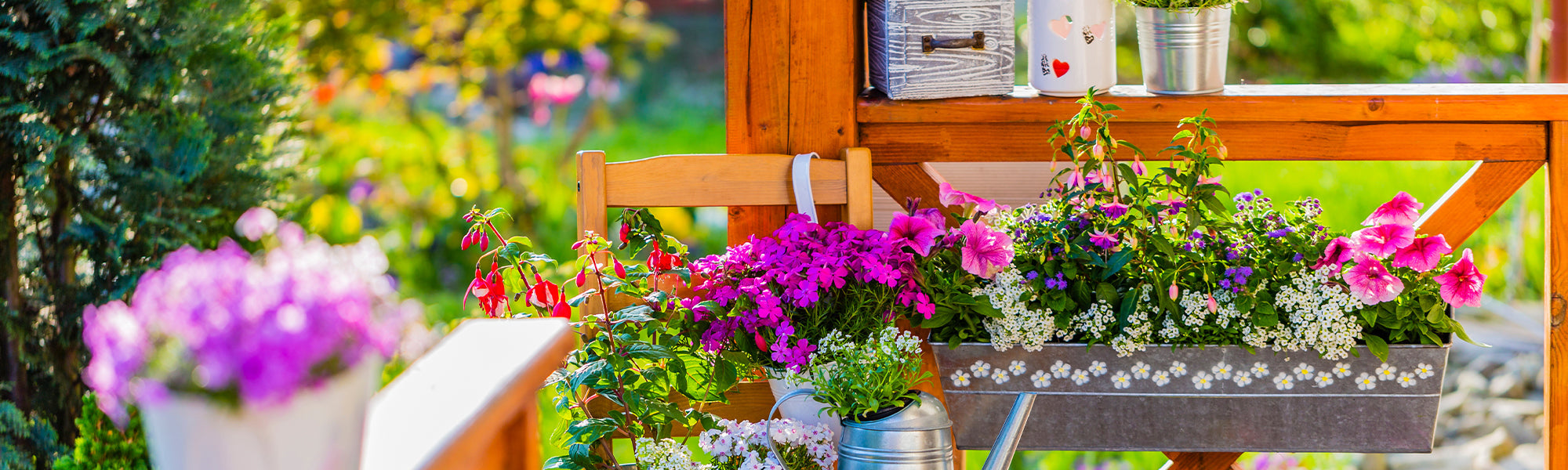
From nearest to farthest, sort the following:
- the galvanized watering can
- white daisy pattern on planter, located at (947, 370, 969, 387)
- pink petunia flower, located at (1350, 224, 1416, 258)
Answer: the galvanized watering can < pink petunia flower, located at (1350, 224, 1416, 258) < white daisy pattern on planter, located at (947, 370, 969, 387)

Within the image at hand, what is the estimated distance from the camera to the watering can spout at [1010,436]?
1245mm

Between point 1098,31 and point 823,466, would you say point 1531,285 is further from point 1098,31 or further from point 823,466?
point 823,466

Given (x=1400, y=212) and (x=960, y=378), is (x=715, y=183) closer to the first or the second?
(x=960, y=378)

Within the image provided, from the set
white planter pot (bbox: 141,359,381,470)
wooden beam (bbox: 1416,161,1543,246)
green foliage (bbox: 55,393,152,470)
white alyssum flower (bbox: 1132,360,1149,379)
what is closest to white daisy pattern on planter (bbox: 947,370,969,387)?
white alyssum flower (bbox: 1132,360,1149,379)

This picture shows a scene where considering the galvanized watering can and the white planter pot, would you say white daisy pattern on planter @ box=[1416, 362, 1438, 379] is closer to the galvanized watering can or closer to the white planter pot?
the galvanized watering can

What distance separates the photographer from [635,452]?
136 centimetres

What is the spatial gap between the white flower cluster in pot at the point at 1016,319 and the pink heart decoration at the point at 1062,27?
425mm

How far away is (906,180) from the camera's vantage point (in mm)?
1713

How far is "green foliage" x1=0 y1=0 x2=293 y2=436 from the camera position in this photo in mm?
2018

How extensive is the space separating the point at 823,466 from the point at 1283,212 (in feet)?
2.42

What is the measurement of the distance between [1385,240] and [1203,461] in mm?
480

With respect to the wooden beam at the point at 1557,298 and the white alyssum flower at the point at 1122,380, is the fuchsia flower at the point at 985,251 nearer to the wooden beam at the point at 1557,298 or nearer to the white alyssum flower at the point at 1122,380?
the white alyssum flower at the point at 1122,380

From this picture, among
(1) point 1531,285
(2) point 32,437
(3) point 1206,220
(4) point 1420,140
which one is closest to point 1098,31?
(3) point 1206,220

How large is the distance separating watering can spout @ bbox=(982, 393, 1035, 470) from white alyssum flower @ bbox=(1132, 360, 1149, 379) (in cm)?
21
